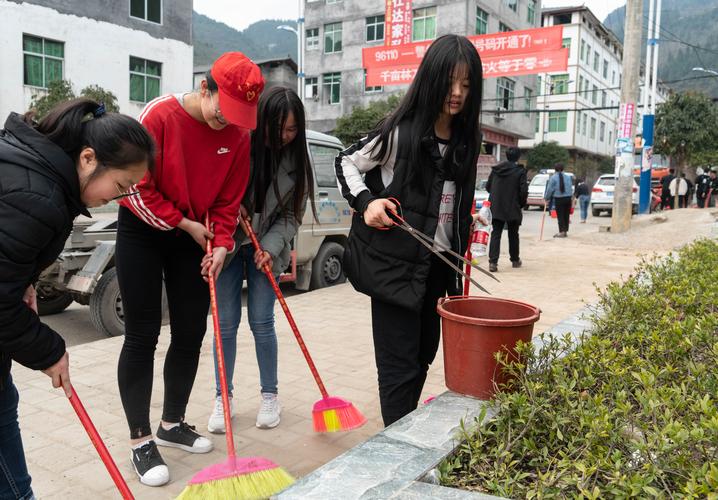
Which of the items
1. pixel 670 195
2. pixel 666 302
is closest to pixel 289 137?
pixel 666 302

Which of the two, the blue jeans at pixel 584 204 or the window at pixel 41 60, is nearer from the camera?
the window at pixel 41 60

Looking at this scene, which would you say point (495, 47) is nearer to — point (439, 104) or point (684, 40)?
point (439, 104)

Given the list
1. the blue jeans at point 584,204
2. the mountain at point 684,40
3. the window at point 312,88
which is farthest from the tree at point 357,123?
the mountain at point 684,40

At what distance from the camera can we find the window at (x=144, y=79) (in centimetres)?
2044

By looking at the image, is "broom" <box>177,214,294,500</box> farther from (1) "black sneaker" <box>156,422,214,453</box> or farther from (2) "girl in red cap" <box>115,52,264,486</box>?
(1) "black sneaker" <box>156,422,214,453</box>

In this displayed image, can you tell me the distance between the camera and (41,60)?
59.1 ft

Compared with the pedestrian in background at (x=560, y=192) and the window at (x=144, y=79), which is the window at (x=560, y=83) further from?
the pedestrian in background at (x=560, y=192)

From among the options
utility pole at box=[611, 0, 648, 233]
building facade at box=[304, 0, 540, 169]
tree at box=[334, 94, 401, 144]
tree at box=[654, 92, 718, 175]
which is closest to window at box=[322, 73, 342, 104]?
building facade at box=[304, 0, 540, 169]

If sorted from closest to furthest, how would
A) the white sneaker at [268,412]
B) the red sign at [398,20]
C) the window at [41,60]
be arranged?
the white sneaker at [268,412] → the window at [41,60] → the red sign at [398,20]


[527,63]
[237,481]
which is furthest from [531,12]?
[237,481]

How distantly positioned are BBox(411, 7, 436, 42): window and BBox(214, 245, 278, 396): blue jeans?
26846 mm

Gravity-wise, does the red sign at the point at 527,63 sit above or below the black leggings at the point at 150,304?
above

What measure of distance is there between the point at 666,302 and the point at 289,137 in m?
2.28

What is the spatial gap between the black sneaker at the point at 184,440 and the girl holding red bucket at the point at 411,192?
34.8 inches
